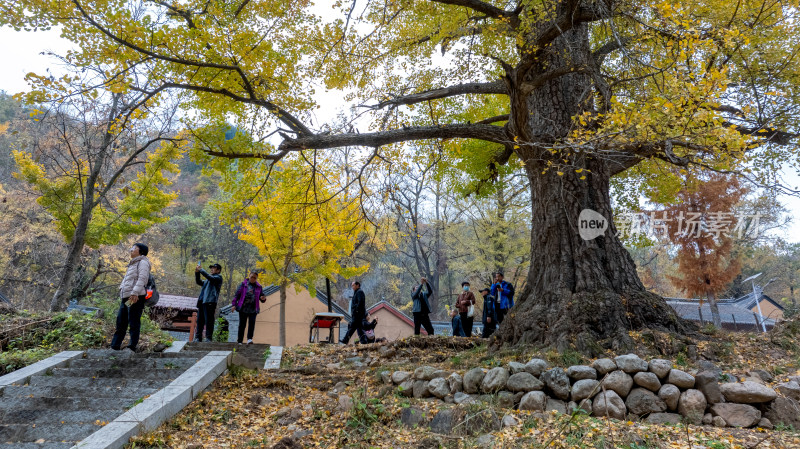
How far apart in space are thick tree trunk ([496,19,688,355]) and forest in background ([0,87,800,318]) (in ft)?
7.62

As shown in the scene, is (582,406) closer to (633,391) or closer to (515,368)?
(633,391)

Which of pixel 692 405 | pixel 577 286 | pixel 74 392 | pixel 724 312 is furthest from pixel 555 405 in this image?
pixel 724 312

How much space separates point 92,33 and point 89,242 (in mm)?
9404

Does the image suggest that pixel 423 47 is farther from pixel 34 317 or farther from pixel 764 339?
pixel 34 317

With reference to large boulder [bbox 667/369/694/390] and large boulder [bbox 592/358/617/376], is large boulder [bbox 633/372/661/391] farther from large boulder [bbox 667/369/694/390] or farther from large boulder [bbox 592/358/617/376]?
large boulder [bbox 592/358/617/376]

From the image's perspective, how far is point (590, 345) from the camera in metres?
5.39

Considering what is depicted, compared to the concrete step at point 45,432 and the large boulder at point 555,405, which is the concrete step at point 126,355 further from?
the large boulder at point 555,405

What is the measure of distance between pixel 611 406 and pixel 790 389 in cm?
157

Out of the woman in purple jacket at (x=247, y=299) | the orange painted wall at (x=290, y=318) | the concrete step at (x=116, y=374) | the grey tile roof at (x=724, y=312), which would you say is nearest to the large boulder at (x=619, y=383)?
the concrete step at (x=116, y=374)

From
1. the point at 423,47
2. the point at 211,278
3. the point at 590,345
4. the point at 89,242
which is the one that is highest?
the point at 423,47

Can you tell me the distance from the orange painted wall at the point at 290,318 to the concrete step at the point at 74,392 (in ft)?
53.1

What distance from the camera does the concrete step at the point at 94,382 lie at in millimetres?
5426

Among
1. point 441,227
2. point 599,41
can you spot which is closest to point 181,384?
point 599,41

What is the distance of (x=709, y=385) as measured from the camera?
4176 mm
